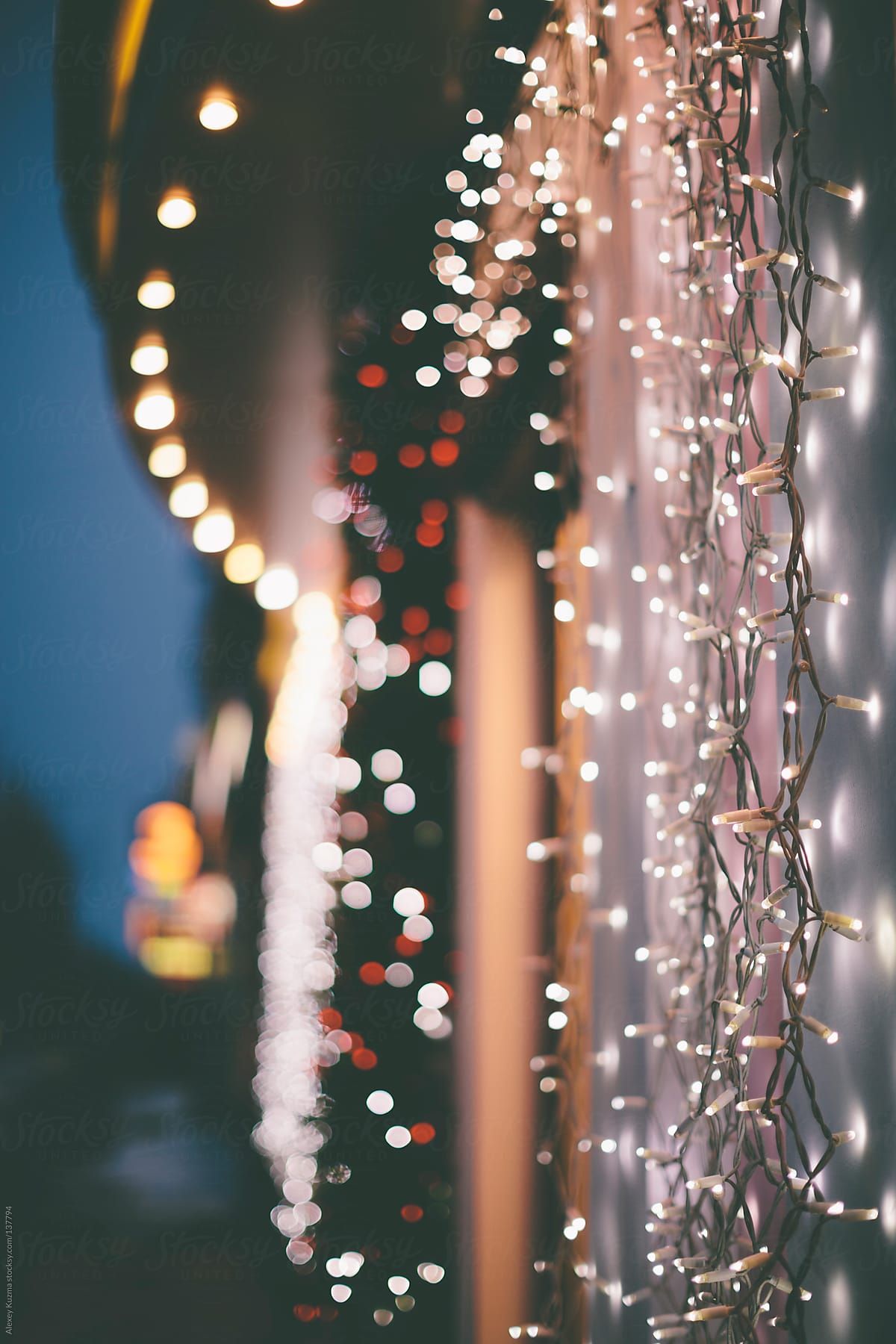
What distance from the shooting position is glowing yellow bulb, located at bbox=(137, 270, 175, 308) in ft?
6.00

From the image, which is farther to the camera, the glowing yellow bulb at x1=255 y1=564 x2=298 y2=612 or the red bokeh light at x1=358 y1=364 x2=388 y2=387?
the glowing yellow bulb at x1=255 y1=564 x2=298 y2=612

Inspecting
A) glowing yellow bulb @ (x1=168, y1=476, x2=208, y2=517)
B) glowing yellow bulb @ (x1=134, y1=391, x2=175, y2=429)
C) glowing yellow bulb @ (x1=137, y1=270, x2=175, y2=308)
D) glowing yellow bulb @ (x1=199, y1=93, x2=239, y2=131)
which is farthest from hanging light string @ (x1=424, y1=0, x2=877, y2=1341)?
glowing yellow bulb @ (x1=168, y1=476, x2=208, y2=517)

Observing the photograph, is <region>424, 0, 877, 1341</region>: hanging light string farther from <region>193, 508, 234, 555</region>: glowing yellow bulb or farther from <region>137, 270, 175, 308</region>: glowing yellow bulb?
<region>193, 508, 234, 555</region>: glowing yellow bulb

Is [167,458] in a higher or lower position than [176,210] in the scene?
lower

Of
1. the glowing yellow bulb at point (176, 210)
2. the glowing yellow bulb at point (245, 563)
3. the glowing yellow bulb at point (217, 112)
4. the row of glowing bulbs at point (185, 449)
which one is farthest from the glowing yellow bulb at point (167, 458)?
the glowing yellow bulb at point (217, 112)

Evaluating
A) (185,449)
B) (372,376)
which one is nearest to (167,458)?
(185,449)

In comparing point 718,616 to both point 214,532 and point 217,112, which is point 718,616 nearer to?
point 217,112

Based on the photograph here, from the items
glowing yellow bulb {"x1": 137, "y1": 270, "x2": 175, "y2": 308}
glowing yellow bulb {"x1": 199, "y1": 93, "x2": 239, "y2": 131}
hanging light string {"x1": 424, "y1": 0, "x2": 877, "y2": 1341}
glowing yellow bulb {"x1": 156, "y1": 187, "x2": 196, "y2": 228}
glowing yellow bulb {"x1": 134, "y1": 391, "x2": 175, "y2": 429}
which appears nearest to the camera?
hanging light string {"x1": 424, "y1": 0, "x2": 877, "y2": 1341}

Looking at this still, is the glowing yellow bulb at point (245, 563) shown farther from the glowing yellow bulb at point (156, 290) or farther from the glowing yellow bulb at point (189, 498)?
the glowing yellow bulb at point (156, 290)

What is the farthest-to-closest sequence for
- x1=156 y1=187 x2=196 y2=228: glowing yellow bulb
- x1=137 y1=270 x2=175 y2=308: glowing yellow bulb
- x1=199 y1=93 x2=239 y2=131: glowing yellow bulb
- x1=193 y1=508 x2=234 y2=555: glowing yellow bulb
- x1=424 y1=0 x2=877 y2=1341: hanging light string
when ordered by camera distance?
x1=193 y1=508 x2=234 y2=555: glowing yellow bulb < x1=137 y1=270 x2=175 y2=308: glowing yellow bulb < x1=156 y1=187 x2=196 y2=228: glowing yellow bulb < x1=199 y1=93 x2=239 y2=131: glowing yellow bulb < x1=424 y1=0 x2=877 y2=1341: hanging light string

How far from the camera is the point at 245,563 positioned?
2.42 metres

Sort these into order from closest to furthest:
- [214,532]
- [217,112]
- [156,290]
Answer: [217,112]
[156,290]
[214,532]

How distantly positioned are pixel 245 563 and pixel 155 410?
503 millimetres

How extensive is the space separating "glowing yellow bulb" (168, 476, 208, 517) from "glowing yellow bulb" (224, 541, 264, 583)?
0.15 metres
